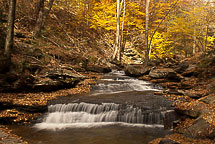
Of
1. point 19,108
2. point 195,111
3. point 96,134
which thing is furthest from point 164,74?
point 19,108

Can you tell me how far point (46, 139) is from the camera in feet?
20.2

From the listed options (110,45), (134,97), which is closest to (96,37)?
(110,45)

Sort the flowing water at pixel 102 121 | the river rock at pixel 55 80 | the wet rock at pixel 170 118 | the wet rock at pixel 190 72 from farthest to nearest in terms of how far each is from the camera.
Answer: the wet rock at pixel 190 72, the river rock at pixel 55 80, the wet rock at pixel 170 118, the flowing water at pixel 102 121

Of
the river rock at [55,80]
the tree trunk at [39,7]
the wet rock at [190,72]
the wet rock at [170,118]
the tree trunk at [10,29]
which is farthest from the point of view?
the tree trunk at [39,7]

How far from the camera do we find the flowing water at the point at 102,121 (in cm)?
630

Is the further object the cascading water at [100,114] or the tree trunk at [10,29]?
the tree trunk at [10,29]

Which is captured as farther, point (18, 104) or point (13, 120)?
point (18, 104)

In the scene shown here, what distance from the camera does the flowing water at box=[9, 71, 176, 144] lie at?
6.30 meters

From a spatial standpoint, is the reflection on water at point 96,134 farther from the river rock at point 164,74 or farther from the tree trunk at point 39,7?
the tree trunk at point 39,7

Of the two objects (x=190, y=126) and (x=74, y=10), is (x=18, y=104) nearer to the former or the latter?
(x=190, y=126)

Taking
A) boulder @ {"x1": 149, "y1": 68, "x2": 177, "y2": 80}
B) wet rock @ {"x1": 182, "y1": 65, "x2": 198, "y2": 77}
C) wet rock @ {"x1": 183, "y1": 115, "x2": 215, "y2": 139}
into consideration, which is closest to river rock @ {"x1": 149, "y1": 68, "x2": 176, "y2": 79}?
boulder @ {"x1": 149, "y1": 68, "x2": 177, "y2": 80}

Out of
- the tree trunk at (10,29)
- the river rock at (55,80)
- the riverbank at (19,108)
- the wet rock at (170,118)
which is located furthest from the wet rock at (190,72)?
the tree trunk at (10,29)

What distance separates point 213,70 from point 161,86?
374 centimetres

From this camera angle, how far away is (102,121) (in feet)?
26.1
